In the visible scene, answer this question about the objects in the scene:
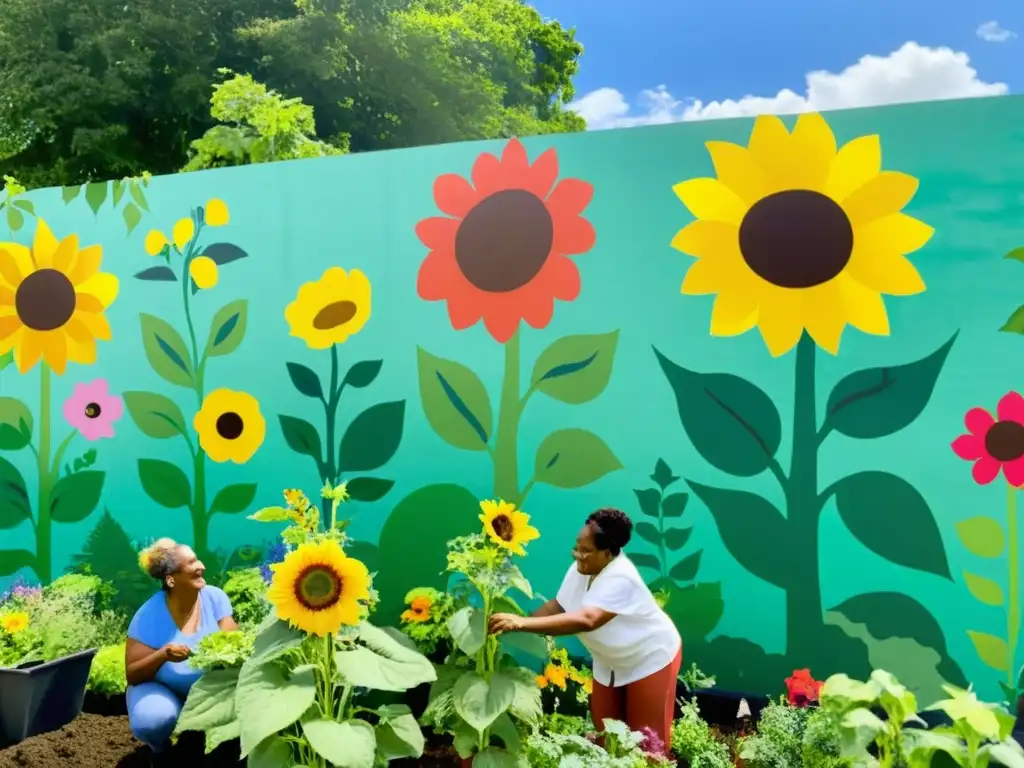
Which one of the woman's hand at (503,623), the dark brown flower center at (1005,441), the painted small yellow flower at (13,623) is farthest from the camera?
the painted small yellow flower at (13,623)

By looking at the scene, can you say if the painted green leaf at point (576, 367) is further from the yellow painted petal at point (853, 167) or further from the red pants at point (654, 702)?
the red pants at point (654, 702)

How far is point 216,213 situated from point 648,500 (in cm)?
282

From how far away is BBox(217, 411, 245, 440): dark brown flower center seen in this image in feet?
15.1

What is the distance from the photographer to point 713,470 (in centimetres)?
364

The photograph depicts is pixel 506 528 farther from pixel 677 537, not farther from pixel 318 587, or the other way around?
pixel 677 537

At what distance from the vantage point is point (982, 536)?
3.32 meters

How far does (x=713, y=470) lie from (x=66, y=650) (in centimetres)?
322

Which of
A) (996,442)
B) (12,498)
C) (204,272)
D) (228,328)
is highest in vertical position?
(204,272)

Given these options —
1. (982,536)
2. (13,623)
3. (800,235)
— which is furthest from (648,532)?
(13,623)

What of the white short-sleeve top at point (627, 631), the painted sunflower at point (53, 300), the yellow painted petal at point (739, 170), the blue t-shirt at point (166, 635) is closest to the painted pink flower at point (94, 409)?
the painted sunflower at point (53, 300)

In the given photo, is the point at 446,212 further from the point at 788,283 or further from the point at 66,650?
the point at 66,650

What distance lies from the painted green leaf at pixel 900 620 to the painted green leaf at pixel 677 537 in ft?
2.09

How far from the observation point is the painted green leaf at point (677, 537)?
3668mm

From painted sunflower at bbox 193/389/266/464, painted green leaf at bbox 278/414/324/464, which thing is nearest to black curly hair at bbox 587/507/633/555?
painted green leaf at bbox 278/414/324/464
